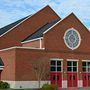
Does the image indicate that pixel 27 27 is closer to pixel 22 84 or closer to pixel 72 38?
pixel 72 38

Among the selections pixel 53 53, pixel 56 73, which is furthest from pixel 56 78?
pixel 53 53

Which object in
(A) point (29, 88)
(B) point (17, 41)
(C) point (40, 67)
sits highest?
(B) point (17, 41)

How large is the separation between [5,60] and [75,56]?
39.0 ft

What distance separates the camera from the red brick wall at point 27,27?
53.7m

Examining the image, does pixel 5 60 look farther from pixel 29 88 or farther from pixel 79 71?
pixel 79 71

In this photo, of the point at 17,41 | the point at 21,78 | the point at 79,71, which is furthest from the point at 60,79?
the point at 17,41

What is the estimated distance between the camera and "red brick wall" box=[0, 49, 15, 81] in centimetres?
4488

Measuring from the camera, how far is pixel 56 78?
48594 millimetres

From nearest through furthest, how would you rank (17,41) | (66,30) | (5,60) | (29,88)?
(29,88) < (5,60) < (66,30) < (17,41)

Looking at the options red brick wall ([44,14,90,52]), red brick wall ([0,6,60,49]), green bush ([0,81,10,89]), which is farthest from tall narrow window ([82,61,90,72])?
green bush ([0,81,10,89])

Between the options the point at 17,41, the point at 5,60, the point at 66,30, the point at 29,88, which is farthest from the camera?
the point at 17,41

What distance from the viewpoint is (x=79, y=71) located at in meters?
51.3

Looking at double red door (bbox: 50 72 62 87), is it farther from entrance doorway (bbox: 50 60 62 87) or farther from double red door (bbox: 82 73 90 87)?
double red door (bbox: 82 73 90 87)

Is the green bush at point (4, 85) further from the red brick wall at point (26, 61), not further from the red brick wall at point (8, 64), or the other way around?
the red brick wall at point (26, 61)
